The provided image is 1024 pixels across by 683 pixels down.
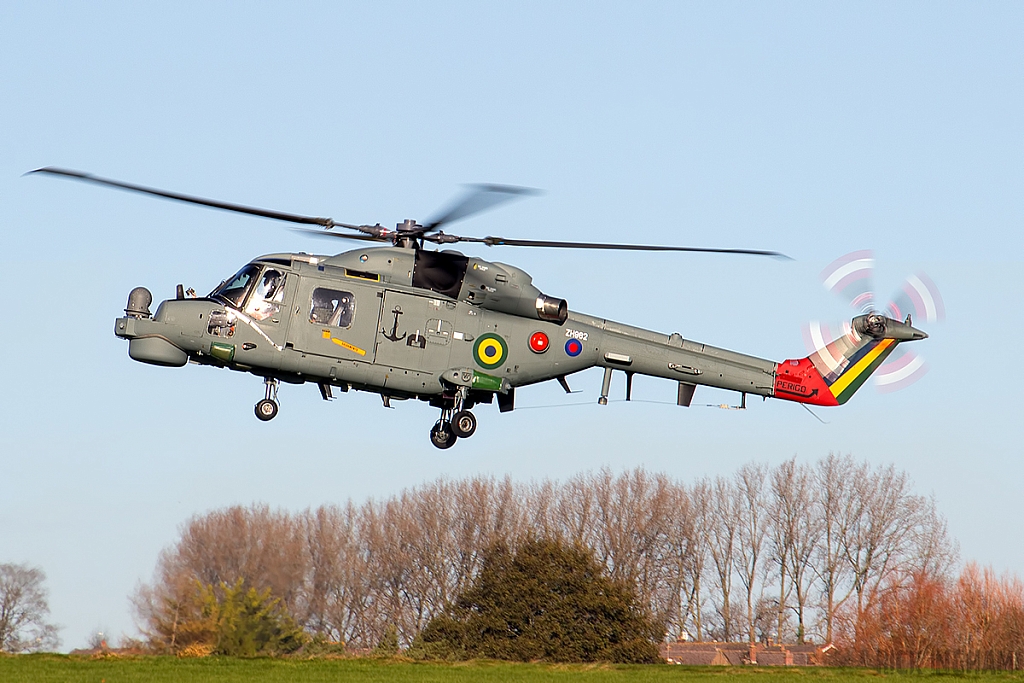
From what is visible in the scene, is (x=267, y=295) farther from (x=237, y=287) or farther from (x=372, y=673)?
(x=372, y=673)

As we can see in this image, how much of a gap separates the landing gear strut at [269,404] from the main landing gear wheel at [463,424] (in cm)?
300

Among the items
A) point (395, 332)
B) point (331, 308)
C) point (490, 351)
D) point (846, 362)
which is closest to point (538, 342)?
point (490, 351)

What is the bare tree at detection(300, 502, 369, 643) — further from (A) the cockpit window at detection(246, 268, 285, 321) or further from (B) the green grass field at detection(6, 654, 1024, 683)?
(A) the cockpit window at detection(246, 268, 285, 321)

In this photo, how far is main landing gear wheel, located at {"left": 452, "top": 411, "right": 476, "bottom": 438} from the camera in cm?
2358

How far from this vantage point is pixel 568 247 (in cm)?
2239

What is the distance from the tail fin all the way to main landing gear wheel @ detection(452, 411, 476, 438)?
5.83 metres

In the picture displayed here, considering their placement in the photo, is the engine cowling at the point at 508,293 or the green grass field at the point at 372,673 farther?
the green grass field at the point at 372,673

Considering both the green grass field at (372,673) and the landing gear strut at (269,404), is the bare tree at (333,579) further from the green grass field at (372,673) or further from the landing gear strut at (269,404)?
the landing gear strut at (269,404)

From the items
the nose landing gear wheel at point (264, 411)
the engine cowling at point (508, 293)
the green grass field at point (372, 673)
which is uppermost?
the engine cowling at point (508, 293)

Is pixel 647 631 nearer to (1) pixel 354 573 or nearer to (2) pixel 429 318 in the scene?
(1) pixel 354 573

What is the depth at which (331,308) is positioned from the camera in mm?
22734

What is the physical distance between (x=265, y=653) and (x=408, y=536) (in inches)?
906

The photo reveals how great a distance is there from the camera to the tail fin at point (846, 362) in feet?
83.6

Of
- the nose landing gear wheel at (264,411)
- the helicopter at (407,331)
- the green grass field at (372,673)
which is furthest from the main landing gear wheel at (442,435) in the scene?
the green grass field at (372,673)
